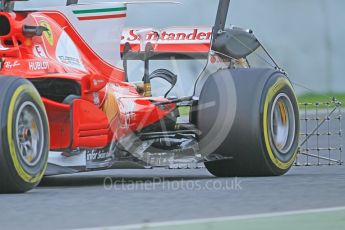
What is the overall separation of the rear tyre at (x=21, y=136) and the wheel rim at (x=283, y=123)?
250 cm

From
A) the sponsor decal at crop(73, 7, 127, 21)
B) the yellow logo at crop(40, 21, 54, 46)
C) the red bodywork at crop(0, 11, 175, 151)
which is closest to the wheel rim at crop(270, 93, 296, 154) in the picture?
the red bodywork at crop(0, 11, 175, 151)

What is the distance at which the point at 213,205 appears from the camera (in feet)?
19.9

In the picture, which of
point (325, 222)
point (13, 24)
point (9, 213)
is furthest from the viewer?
point (13, 24)

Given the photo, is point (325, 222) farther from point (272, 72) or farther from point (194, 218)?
point (272, 72)

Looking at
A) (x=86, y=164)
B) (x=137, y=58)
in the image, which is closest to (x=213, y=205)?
(x=86, y=164)

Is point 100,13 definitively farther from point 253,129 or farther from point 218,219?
point 218,219

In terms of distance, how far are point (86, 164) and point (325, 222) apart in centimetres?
288

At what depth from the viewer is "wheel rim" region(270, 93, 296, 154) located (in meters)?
8.83

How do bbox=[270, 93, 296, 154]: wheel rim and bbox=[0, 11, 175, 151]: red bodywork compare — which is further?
bbox=[270, 93, 296, 154]: wheel rim

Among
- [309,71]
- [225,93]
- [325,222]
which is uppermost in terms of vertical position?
[309,71]

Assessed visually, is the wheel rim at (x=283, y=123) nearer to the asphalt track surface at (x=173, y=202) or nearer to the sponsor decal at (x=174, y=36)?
the asphalt track surface at (x=173, y=202)

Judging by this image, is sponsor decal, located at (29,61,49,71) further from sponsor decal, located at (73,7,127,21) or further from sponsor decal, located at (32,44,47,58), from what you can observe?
sponsor decal, located at (73,7,127,21)

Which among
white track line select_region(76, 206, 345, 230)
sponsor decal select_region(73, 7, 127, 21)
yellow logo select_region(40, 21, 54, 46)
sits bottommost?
white track line select_region(76, 206, 345, 230)

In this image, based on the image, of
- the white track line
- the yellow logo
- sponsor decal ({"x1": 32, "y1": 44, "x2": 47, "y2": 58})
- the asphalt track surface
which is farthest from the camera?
the yellow logo
